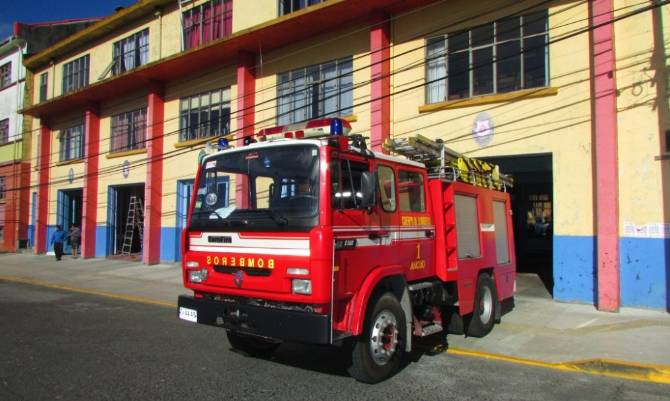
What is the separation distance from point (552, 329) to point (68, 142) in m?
24.3

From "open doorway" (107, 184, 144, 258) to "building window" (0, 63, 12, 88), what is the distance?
11564 mm

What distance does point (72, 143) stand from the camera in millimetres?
24984

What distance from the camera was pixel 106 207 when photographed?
22.6 m

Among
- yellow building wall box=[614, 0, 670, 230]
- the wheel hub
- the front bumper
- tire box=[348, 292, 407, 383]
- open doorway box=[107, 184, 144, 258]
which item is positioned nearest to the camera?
the front bumper

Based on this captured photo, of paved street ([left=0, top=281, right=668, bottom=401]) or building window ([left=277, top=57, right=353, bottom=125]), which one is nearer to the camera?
paved street ([left=0, top=281, right=668, bottom=401])

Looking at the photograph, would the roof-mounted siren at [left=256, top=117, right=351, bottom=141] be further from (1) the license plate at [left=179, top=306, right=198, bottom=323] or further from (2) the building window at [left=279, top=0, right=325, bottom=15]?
(2) the building window at [left=279, top=0, right=325, bottom=15]

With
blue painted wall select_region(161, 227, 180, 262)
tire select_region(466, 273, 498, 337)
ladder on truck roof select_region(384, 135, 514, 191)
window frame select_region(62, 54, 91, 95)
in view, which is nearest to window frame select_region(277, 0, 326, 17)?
blue painted wall select_region(161, 227, 180, 262)

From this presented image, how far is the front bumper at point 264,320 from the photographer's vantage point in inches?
188

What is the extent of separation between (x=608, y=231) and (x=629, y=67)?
3384 millimetres

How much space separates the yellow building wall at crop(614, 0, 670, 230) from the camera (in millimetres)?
10062

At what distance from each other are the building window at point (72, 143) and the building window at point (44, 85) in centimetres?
243

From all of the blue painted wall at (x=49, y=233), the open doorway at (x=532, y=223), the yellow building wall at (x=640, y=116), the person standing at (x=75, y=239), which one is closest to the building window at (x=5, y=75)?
the blue painted wall at (x=49, y=233)

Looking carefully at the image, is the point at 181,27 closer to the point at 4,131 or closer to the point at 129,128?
the point at 129,128

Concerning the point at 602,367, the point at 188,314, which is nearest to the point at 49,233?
the point at 188,314
